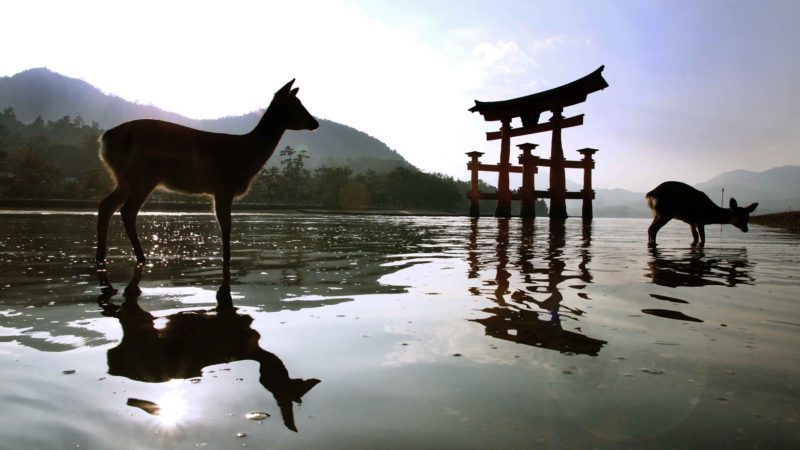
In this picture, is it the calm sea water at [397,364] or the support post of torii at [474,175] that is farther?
the support post of torii at [474,175]

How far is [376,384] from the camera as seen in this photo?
1.54 m

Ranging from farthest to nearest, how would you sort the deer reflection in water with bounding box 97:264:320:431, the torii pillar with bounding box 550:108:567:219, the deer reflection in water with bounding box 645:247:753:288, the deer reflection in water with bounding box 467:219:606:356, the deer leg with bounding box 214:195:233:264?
the torii pillar with bounding box 550:108:567:219 < the deer leg with bounding box 214:195:233:264 < the deer reflection in water with bounding box 645:247:753:288 < the deer reflection in water with bounding box 467:219:606:356 < the deer reflection in water with bounding box 97:264:320:431

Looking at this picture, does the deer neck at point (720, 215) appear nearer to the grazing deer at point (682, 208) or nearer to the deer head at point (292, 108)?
the grazing deer at point (682, 208)

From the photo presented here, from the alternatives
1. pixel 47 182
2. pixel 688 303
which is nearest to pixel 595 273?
pixel 688 303

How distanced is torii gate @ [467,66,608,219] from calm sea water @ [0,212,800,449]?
2038 centimetres

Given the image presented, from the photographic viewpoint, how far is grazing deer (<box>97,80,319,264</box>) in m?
4.81

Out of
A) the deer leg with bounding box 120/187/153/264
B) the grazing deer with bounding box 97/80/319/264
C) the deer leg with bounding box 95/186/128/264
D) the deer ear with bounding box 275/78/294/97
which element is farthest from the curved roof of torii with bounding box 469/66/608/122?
the deer leg with bounding box 95/186/128/264

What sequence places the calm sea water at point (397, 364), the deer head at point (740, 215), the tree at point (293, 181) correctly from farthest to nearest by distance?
the tree at point (293, 181) → the deer head at point (740, 215) → the calm sea water at point (397, 364)

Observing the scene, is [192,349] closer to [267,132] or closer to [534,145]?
[267,132]

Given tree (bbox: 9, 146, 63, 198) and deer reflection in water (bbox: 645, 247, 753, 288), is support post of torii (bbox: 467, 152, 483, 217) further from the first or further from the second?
tree (bbox: 9, 146, 63, 198)

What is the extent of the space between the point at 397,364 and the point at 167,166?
402 cm

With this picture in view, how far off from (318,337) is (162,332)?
69 cm

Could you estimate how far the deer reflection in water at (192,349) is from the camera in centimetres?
156

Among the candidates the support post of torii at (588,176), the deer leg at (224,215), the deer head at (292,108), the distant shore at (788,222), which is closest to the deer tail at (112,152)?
the deer leg at (224,215)
